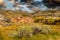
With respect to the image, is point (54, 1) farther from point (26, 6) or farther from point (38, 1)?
point (26, 6)

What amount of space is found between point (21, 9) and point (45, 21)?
27.6ft

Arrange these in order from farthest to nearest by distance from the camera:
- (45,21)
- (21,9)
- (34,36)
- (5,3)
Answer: (5,3), (21,9), (45,21), (34,36)

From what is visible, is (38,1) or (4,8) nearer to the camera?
(4,8)

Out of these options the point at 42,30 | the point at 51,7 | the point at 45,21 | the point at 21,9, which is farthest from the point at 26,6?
the point at 42,30

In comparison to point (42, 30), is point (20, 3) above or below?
below

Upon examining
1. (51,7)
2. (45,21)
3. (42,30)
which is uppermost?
(42,30)

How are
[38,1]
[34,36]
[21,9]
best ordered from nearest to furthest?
[34,36]
[21,9]
[38,1]

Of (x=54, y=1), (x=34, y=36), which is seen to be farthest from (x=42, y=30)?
(x=54, y=1)

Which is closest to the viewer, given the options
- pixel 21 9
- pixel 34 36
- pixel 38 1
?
pixel 34 36

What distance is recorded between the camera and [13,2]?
2342 centimetres

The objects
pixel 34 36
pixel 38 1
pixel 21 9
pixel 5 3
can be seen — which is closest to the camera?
pixel 34 36

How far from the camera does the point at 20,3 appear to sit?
76.9ft

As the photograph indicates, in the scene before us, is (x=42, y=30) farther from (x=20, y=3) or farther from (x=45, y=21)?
(x=20, y=3)

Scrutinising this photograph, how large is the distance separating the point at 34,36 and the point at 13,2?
15509 millimetres
